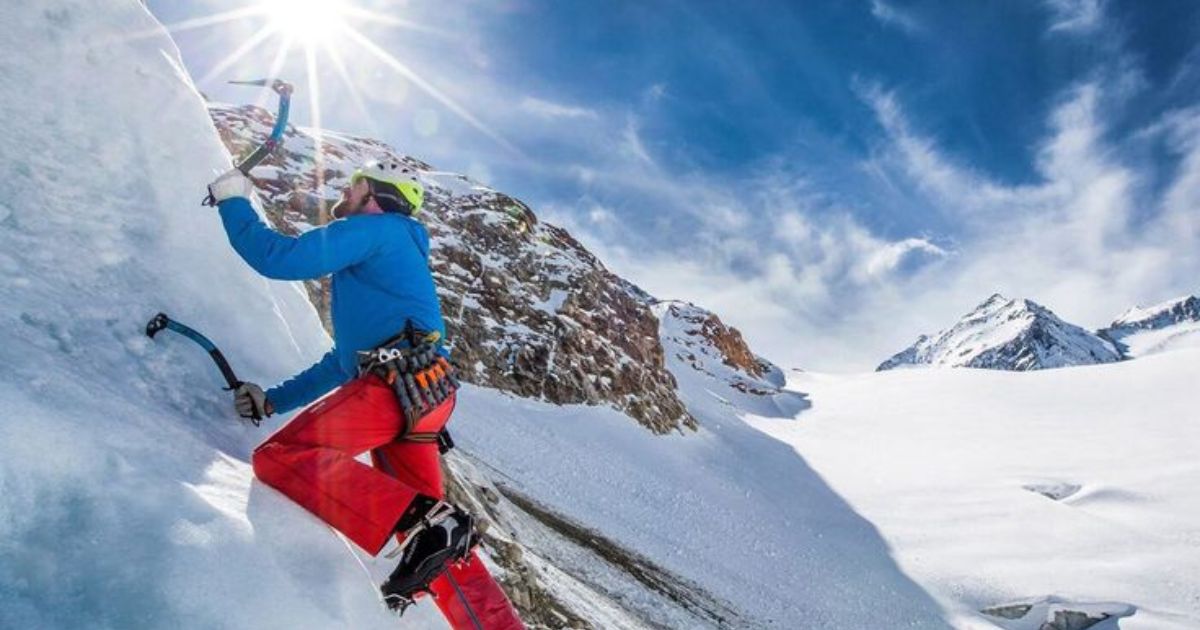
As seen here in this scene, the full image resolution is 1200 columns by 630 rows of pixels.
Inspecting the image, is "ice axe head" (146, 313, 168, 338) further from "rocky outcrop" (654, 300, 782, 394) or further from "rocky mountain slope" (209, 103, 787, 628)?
"rocky outcrop" (654, 300, 782, 394)

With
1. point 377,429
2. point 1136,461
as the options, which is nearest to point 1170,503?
point 1136,461

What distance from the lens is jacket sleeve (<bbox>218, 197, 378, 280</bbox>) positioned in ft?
13.9

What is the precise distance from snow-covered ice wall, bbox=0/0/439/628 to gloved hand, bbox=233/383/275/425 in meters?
0.11

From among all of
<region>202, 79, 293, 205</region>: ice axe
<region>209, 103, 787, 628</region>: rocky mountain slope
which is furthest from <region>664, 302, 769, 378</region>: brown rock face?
<region>202, 79, 293, 205</region>: ice axe

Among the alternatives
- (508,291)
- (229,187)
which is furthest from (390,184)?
(508,291)

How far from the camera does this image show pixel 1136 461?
43562 millimetres

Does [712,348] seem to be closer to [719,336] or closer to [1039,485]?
[719,336]

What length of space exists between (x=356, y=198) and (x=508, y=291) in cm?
A: 5028

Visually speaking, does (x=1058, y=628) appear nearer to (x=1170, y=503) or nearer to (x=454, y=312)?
(x=1170, y=503)

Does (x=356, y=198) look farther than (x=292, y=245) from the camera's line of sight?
Yes

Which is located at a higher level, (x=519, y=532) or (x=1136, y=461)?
(x=1136, y=461)

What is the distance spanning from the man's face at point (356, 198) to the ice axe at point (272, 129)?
60 cm

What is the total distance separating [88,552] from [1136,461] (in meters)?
54.2

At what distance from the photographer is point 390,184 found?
4703mm
